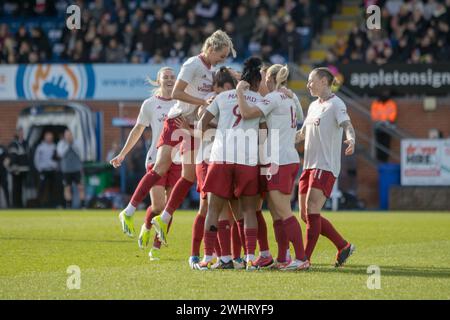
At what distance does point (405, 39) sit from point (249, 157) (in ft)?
59.7

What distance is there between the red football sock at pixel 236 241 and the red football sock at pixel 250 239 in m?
0.38

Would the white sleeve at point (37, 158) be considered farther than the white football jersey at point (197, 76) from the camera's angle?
Yes

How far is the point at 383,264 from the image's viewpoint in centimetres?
1189

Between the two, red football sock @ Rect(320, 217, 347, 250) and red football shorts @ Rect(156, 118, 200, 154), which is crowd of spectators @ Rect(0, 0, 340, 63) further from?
red football sock @ Rect(320, 217, 347, 250)

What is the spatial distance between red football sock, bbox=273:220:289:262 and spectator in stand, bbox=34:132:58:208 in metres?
17.9

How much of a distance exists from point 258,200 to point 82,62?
64.1 feet

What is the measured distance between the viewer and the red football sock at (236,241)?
11398 mm

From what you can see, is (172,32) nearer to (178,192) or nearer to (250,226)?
(178,192)

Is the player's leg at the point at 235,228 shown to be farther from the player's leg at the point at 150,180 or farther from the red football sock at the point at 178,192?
the player's leg at the point at 150,180

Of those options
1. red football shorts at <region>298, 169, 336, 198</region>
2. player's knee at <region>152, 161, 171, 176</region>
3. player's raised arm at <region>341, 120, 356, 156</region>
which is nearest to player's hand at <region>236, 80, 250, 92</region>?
player's raised arm at <region>341, 120, 356, 156</region>

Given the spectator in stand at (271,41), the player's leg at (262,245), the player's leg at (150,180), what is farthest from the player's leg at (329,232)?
the spectator in stand at (271,41)

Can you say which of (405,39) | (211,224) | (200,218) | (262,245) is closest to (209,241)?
(211,224)

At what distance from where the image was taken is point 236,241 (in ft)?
37.6
